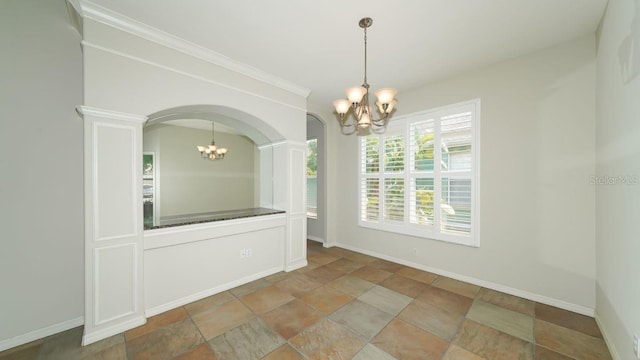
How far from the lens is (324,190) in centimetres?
504

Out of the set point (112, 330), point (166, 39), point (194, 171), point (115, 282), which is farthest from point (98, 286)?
point (194, 171)

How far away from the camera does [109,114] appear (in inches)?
84.6

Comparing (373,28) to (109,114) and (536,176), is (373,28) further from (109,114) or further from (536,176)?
(109,114)

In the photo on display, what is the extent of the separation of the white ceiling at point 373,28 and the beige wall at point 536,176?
0.28 m

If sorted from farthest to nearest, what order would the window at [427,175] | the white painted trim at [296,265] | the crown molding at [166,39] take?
the white painted trim at [296,265]
the window at [427,175]
the crown molding at [166,39]

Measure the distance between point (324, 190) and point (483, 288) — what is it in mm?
3170

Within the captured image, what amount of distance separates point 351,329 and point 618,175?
8.61 ft

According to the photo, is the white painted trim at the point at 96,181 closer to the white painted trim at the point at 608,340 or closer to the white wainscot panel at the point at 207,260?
the white wainscot panel at the point at 207,260

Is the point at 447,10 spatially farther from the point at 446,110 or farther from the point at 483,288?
the point at 483,288

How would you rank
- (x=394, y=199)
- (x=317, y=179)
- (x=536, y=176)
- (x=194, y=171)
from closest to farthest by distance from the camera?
(x=536, y=176)
(x=394, y=199)
(x=317, y=179)
(x=194, y=171)

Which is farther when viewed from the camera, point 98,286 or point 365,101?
point 365,101

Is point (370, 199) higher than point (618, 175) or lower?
lower

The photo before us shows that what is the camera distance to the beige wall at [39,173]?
201cm

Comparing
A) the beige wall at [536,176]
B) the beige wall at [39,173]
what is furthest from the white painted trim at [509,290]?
the beige wall at [39,173]
